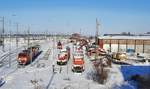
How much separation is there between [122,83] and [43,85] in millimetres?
7792

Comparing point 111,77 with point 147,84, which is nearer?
point 147,84

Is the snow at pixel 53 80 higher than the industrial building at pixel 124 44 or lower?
lower

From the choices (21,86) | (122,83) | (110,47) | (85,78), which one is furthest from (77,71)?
(110,47)

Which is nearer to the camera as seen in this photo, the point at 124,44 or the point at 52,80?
the point at 52,80

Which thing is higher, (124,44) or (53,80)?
(124,44)

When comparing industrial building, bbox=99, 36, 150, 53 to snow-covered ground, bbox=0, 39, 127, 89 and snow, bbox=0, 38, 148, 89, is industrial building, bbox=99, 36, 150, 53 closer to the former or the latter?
snow, bbox=0, 38, 148, 89

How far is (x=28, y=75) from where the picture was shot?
34031mm

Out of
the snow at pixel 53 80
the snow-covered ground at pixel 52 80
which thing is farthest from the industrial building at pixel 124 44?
the snow-covered ground at pixel 52 80

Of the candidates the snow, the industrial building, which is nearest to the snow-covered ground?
the snow

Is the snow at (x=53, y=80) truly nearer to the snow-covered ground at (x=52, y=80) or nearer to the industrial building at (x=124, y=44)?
the snow-covered ground at (x=52, y=80)

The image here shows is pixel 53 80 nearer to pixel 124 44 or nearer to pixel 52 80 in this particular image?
pixel 52 80

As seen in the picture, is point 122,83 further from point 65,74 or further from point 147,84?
point 65,74

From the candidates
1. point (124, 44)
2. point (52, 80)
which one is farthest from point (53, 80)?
point (124, 44)

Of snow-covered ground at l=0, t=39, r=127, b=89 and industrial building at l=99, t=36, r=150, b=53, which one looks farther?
industrial building at l=99, t=36, r=150, b=53
